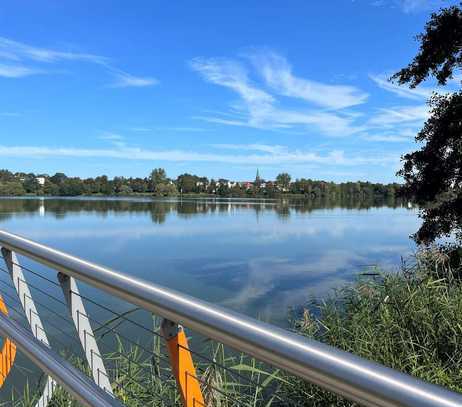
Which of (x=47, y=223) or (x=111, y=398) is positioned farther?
(x=47, y=223)

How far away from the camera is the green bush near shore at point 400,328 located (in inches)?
142

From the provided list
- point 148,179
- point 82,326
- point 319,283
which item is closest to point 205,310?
point 82,326

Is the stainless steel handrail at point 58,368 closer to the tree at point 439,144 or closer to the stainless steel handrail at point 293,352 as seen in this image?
the stainless steel handrail at point 293,352

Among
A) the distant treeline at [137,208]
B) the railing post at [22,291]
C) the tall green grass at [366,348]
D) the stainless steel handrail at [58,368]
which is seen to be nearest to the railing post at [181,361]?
the stainless steel handrail at [58,368]

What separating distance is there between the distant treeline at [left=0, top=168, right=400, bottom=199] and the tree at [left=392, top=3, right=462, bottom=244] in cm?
7627

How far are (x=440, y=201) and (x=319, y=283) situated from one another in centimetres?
442

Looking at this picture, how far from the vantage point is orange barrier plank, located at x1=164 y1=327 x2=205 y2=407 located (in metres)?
1.16

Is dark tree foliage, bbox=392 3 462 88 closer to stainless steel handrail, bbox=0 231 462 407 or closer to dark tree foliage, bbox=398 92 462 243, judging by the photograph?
dark tree foliage, bbox=398 92 462 243

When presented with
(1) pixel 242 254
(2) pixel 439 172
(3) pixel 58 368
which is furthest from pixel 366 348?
(1) pixel 242 254

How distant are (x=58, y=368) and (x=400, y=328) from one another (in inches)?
133

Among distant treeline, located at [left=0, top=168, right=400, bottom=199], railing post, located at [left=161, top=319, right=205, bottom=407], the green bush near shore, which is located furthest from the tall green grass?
distant treeline, located at [left=0, top=168, right=400, bottom=199]

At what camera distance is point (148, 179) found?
9544cm

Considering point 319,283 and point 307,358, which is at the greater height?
point 307,358

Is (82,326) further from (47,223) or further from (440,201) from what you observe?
(47,223)
